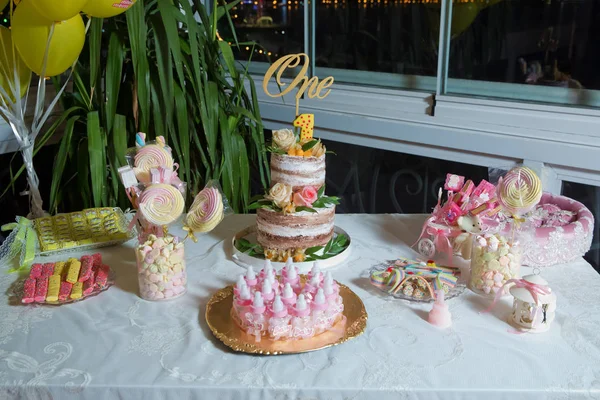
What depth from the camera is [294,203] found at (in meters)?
1.34

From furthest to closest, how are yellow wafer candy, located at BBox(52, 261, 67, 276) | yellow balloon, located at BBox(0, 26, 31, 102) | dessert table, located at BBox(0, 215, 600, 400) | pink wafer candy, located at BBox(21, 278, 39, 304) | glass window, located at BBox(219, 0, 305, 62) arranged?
glass window, located at BBox(219, 0, 305, 62) → yellow balloon, located at BBox(0, 26, 31, 102) → yellow wafer candy, located at BBox(52, 261, 67, 276) → pink wafer candy, located at BBox(21, 278, 39, 304) → dessert table, located at BBox(0, 215, 600, 400)

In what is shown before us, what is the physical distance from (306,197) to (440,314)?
42 cm

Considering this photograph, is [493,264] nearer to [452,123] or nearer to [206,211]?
[206,211]

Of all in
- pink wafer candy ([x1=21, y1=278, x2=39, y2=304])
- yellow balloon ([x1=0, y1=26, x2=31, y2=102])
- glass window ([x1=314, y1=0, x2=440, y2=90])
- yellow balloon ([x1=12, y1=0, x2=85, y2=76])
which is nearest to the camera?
pink wafer candy ([x1=21, y1=278, x2=39, y2=304])

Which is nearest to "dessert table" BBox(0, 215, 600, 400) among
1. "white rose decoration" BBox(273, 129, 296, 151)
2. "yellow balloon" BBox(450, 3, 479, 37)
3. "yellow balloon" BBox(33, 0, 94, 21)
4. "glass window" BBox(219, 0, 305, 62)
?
"white rose decoration" BBox(273, 129, 296, 151)

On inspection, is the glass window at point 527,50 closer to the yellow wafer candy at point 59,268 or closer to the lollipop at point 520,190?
the lollipop at point 520,190

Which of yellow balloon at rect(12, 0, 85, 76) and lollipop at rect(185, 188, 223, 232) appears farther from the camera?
yellow balloon at rect(12, 0, 85, 76)

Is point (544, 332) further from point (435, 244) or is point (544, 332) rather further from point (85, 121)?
point (85, 121)

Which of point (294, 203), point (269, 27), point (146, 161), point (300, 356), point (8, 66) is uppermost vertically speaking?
point (269, 27)

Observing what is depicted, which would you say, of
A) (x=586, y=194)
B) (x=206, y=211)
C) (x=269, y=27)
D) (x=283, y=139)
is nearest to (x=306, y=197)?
(x=283, y=139)

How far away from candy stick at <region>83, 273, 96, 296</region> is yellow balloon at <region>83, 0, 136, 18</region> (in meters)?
0.73

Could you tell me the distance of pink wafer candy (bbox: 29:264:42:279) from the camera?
128 centimetres

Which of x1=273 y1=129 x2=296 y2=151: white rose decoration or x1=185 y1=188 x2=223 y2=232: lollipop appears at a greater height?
x1=273 y1=129 x2=296 y2=151: white rose decoration

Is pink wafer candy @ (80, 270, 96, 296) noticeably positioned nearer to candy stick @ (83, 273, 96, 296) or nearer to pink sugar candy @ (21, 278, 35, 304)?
candy stick @ (83, 273, 96, 296)
